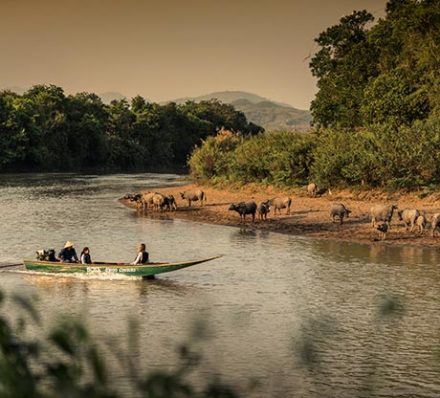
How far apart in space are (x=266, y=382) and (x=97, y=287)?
10.3 meters

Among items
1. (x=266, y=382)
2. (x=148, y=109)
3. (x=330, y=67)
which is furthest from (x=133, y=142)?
(x=266, y=382)

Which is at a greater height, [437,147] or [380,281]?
[437,147]

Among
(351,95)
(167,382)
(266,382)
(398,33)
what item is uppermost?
(398,33)

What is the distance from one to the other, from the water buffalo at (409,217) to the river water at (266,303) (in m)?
3.37

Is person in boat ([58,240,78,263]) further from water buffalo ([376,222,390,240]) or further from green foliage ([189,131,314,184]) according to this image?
green foliage ([189,131,314,184])

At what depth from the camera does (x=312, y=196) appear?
1919 inches

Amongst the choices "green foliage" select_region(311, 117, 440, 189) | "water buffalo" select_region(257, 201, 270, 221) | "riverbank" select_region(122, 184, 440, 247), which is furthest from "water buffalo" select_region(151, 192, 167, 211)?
"green foliage" select_region(311, 117, 440, 189)

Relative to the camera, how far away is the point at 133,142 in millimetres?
134750

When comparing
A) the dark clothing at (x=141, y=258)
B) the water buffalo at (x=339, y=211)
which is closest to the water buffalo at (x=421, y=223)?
the water buffalo at (x=339, y=211)

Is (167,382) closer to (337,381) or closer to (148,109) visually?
(337,381)

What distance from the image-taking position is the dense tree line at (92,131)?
4353 inches

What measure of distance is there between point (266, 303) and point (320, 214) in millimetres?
19542

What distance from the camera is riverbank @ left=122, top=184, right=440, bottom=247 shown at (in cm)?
3497

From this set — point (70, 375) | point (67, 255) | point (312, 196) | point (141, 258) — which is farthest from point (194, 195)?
point (70, 375)
